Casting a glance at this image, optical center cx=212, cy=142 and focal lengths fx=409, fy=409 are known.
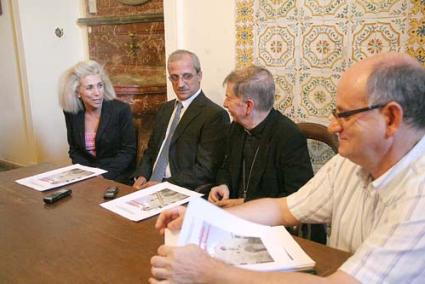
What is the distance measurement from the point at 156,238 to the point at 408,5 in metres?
1.47

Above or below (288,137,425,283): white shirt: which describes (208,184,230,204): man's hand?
below

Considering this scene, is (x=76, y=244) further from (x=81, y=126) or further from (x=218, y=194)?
(x=81, y=126)

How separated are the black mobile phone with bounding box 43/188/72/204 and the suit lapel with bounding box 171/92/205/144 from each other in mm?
759

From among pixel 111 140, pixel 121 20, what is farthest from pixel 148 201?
pixel 121 20

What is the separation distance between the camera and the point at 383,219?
93 cm

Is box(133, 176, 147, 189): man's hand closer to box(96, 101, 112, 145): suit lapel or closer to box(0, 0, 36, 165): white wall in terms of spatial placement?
box(96, 101, 112, 145): suit lapel

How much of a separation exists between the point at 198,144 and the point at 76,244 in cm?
108

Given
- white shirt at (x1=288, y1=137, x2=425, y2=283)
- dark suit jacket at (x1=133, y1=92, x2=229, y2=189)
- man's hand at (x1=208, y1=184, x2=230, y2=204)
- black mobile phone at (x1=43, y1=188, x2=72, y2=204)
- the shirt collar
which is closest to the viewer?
white shirt at (x1=288, y1=137, x2=425, y2=283)

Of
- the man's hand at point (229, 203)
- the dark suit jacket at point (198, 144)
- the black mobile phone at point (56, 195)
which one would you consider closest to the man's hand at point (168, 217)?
the black mobile phone at point (56, 195)

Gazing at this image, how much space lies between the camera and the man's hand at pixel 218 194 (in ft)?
6.29

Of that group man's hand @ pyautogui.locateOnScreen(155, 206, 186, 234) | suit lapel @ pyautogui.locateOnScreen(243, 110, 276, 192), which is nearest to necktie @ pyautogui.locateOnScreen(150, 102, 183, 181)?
suit lapel @ pyautogui.locateOnScreen(243, 110, 276, 192)

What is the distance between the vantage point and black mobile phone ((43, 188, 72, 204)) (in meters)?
1.47

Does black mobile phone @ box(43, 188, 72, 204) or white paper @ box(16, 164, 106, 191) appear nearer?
black mobile phone @ box(43, 188, 72, 204)

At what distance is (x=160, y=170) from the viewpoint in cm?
226
